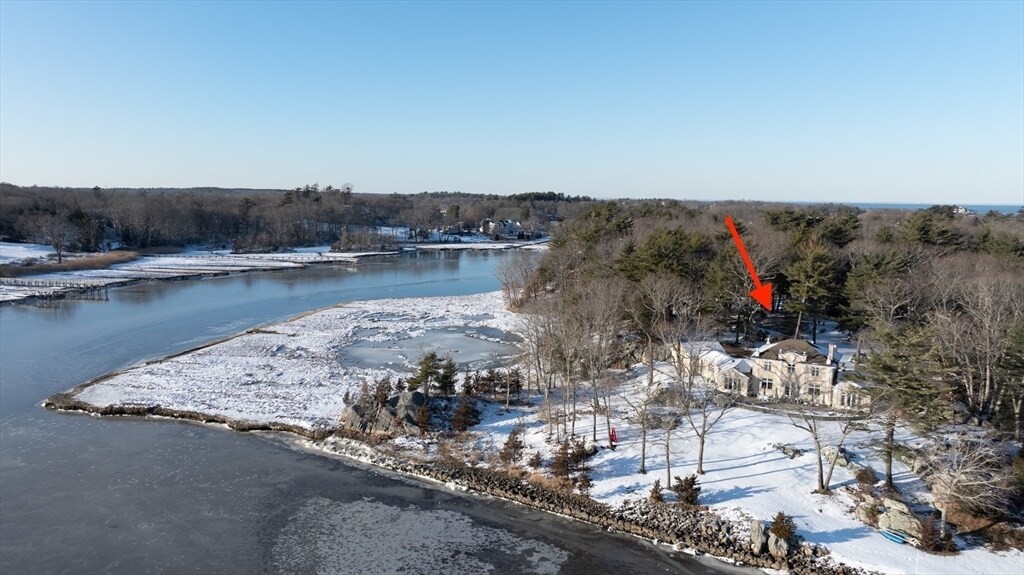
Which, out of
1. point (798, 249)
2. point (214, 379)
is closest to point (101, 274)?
point (214, 379)

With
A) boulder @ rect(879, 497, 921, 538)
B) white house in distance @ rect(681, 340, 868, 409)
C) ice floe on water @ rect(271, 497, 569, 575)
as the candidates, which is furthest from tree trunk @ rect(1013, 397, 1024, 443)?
ice floe on water @ rect(271, 497, 569, 575)

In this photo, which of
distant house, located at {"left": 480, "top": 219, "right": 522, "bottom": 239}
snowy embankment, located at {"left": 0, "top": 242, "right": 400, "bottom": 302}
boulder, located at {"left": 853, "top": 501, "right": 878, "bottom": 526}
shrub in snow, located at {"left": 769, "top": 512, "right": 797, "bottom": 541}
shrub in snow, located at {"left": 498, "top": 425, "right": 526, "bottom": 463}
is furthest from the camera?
distant house, located at {"left": 480, "top": 219, "right": 522, "bottom": 239}

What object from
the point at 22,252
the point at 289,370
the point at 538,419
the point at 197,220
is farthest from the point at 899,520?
the point at 197,220

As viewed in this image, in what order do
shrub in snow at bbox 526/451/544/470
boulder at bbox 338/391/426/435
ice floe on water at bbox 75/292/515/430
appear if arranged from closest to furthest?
shrub in snow at bbox 526/451/544/470
boulder at bbox 338/391/426/435
ice floe on water at bbox 75/292/515/430

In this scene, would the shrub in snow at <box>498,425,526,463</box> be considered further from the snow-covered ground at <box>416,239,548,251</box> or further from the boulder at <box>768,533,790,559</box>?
the snow-covered ground at <box>416,239,548,251</box>

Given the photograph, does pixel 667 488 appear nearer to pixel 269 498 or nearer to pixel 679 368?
pixel 679 368

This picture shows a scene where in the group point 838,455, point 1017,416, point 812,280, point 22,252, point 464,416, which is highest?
point 812,280

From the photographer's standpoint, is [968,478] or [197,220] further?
[197,220]

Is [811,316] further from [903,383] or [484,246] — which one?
[484,246]
